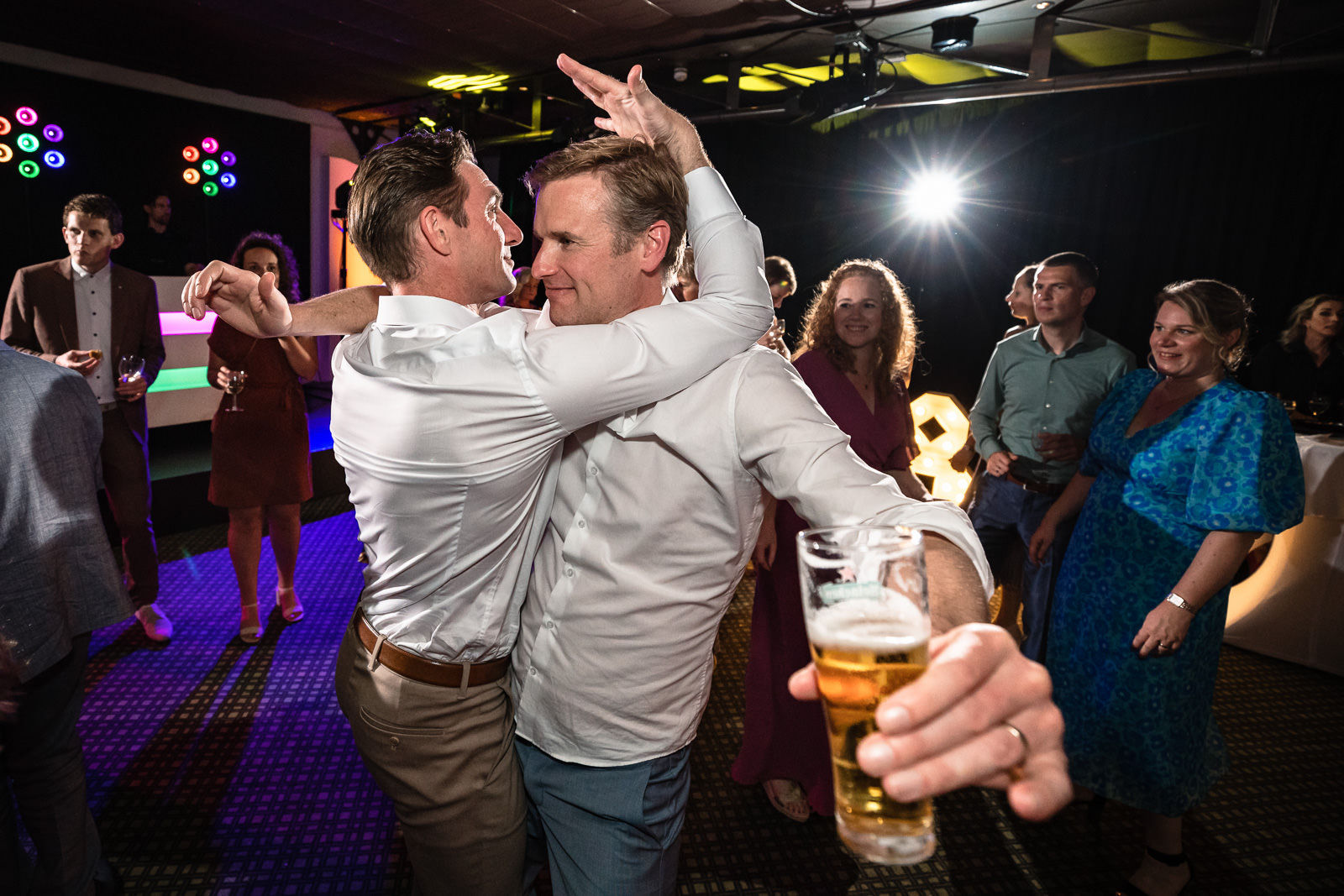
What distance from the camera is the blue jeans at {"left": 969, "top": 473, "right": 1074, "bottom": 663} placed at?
2.97 meters

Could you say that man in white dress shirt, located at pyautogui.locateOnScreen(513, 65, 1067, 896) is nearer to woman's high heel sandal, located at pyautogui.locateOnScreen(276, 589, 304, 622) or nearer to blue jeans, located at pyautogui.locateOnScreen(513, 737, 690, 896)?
blue jeans, located at pyautogui.locateOnScreen(513, 737, 690, 896)

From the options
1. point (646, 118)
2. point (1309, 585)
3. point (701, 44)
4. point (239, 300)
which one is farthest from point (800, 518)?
point (701, 44)

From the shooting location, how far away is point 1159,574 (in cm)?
205

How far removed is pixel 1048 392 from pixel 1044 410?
8cm

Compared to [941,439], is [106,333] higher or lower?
higher

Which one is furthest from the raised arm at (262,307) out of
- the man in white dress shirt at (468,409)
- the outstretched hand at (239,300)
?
the man in white dress shirt at (468,409)

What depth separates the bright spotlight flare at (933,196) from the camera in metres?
7.01

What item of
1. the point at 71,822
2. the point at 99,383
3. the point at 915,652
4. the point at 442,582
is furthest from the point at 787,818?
the point at 99,383

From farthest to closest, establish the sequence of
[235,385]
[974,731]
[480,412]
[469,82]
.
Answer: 1. [469,82]
2. [235,385]
3. [480,412]
4. [974,731]

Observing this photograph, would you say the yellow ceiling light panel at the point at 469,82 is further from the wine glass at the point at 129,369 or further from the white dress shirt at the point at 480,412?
the white dress shirt at the point at 480,412

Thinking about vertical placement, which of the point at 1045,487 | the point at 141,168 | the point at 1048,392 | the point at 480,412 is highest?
the point at 141,168

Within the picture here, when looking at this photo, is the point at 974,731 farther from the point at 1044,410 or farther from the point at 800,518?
the point at 1044,410

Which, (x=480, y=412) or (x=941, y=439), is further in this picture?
(x=941, y=439)

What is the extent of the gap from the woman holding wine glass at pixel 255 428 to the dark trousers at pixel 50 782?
1762mm
